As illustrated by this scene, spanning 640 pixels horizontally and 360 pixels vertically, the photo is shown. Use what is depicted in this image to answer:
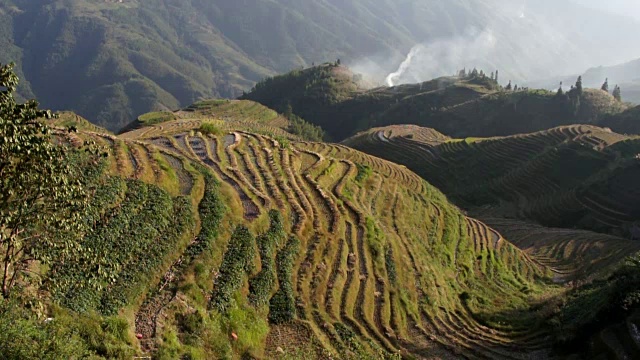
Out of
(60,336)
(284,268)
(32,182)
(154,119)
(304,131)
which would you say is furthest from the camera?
(304,131)

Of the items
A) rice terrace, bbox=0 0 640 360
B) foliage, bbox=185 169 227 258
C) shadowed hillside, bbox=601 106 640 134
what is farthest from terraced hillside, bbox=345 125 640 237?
foliage, bbox=185 169 227 258

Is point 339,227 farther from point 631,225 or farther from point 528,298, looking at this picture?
point 631,225

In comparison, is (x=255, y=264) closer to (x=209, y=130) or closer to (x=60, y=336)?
(x=60, y=336)

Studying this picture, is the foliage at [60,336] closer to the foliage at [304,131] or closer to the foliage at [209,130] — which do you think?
the foliage at [209,130]

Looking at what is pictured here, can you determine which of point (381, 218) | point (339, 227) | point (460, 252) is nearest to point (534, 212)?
point (460, 252)

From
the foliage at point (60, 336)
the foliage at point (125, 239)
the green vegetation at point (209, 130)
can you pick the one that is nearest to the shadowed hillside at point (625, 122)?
the green vegetation at point (209, 130)

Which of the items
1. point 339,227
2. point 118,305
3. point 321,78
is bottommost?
point 118,305

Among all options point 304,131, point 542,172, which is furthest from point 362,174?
point 304,131
